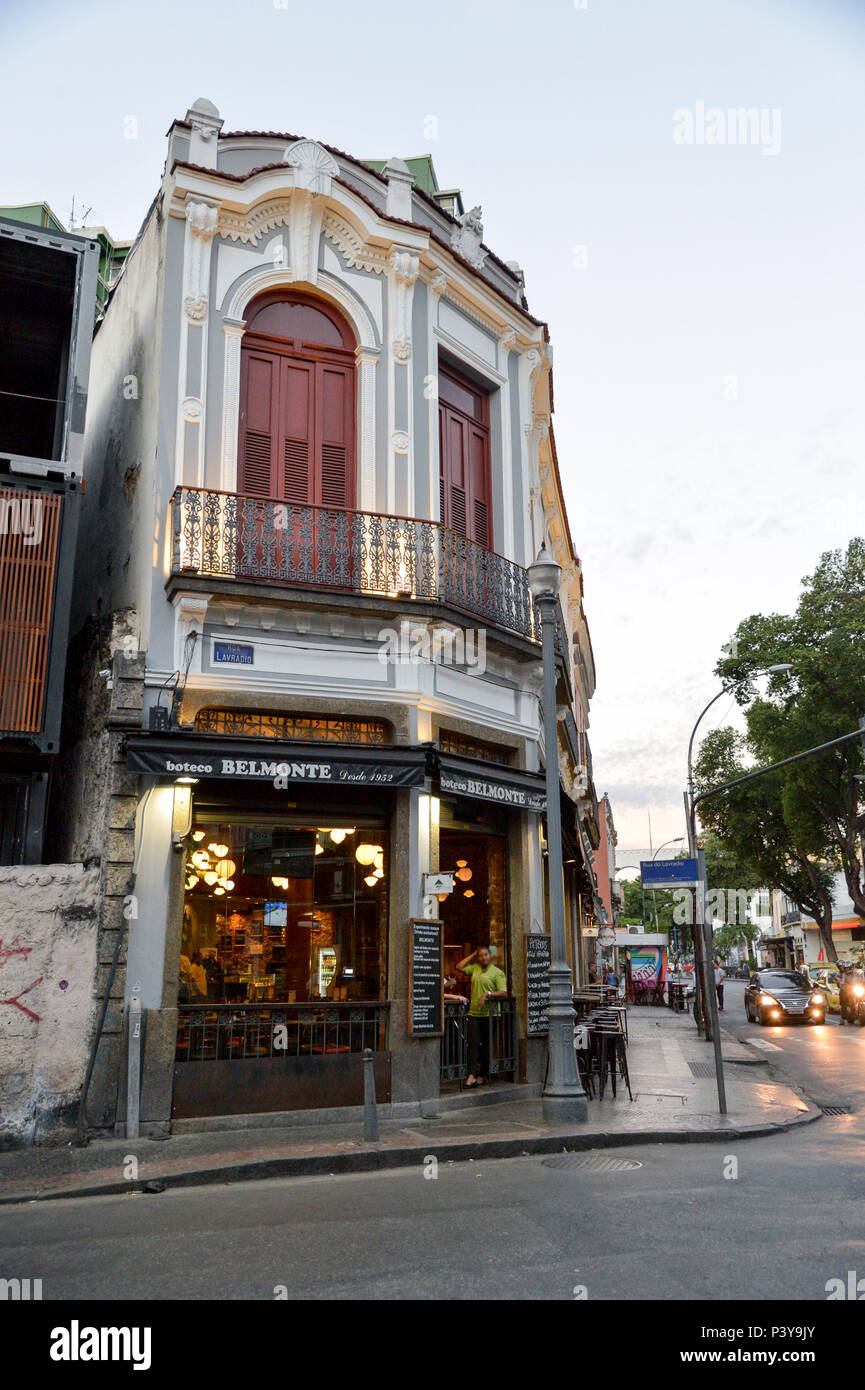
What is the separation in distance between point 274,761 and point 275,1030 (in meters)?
2.94

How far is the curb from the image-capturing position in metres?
8.84

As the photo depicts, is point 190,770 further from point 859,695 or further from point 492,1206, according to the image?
point 859,695

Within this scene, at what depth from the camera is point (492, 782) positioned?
13891 mm

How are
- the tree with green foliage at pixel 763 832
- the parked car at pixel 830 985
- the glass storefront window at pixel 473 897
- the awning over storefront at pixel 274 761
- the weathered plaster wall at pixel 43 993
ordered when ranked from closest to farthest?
the weathered plaster wall at pixel 43 993, the awning over storefront at pixel 274 761, the glass storefront window at pixel 473 897, the parked car at pixel 830 985, the tree with green foliage at pixel 763 832

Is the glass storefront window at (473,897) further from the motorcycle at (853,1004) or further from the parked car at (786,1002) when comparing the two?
the motorcycle at (853,1004)

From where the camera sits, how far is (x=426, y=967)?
12570 mm

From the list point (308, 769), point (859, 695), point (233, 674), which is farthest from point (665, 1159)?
point (859, 695)

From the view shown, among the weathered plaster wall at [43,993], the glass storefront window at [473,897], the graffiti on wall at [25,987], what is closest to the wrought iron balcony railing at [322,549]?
the glass storefront window at [473,897]

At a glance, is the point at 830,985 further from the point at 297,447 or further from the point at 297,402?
the point at 297,402

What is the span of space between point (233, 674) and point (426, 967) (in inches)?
159

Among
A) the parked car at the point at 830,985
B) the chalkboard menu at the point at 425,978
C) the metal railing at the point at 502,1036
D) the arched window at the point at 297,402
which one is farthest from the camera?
the parked car at the point at 830,985

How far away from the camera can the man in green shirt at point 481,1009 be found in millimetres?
13656

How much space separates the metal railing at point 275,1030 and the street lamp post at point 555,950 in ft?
6.44
